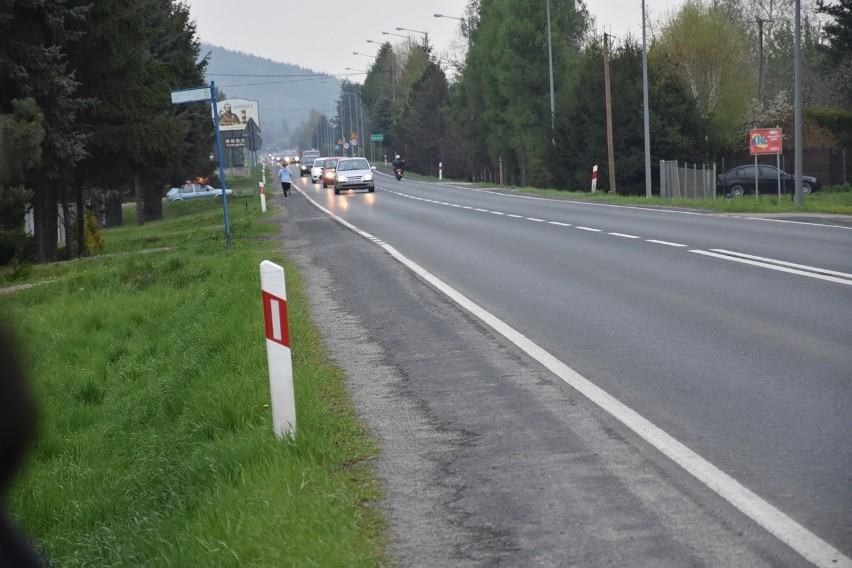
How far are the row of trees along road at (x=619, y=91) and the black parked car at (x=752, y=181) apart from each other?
2.36 m

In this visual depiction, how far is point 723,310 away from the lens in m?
11.2

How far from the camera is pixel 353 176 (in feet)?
188

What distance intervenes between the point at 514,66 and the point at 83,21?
173ft

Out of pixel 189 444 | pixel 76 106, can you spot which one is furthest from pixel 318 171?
pixel 189 444

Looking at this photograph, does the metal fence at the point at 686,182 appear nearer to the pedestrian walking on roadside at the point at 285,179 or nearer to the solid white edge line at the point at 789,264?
the pedestrian walking on roadside at the point at 285,179

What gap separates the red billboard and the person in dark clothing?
32502 millimetres

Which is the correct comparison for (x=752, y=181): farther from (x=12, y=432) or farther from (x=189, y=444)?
(x=12, y=432)

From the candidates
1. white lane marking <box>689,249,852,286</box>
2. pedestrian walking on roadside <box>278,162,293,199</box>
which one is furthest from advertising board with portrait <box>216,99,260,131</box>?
white lane marking <box>689,249,852,286</box>

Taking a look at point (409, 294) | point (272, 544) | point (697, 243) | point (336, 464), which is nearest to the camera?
point (272, 544)

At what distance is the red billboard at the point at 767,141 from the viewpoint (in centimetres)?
3275

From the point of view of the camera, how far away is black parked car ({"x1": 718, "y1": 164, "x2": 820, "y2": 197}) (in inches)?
2175

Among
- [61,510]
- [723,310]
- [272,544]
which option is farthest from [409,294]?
[272,544]

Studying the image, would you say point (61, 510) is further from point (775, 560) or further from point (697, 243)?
point (697, 243)

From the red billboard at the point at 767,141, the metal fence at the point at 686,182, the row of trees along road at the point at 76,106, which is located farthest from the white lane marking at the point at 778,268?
the metal fence at the point at 686,182
